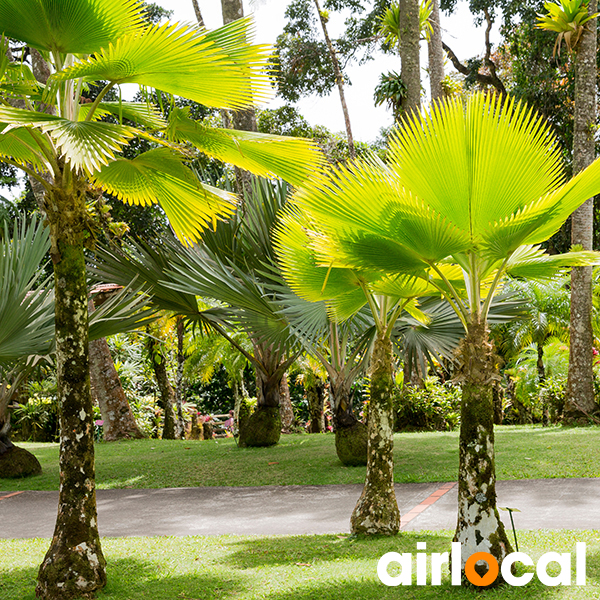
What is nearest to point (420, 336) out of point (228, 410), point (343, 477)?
point (343, 477)

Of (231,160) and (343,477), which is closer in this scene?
(231,160)

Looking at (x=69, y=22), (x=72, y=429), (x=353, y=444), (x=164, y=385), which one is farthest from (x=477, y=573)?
(x=164, y=385)

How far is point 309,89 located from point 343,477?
17.2 m

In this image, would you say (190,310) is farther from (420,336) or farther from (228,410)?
(228,410)

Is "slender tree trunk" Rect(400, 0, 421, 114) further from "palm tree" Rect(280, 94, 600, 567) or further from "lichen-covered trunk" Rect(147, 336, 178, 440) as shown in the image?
"palm tree" Rect(280, 94, 600, 567)

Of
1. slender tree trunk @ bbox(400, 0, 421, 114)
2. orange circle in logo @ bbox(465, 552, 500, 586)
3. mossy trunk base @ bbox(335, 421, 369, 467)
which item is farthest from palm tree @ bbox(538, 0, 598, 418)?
orange circle in logo @ bbox(465, 552, 500, 586)

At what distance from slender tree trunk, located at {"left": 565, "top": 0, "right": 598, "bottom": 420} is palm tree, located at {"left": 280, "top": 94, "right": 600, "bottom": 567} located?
28.2ft

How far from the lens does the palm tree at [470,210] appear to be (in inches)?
154

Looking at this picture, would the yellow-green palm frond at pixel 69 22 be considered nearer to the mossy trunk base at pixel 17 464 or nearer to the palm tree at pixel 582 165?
the mossy trunk base at pixel 17 464

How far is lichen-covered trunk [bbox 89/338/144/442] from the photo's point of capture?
13.1m

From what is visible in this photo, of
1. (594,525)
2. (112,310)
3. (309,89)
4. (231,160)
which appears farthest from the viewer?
(309,89)

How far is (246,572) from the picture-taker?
15.7 feet

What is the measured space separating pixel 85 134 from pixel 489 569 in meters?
3.57

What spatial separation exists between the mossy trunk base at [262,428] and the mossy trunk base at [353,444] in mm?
2375
